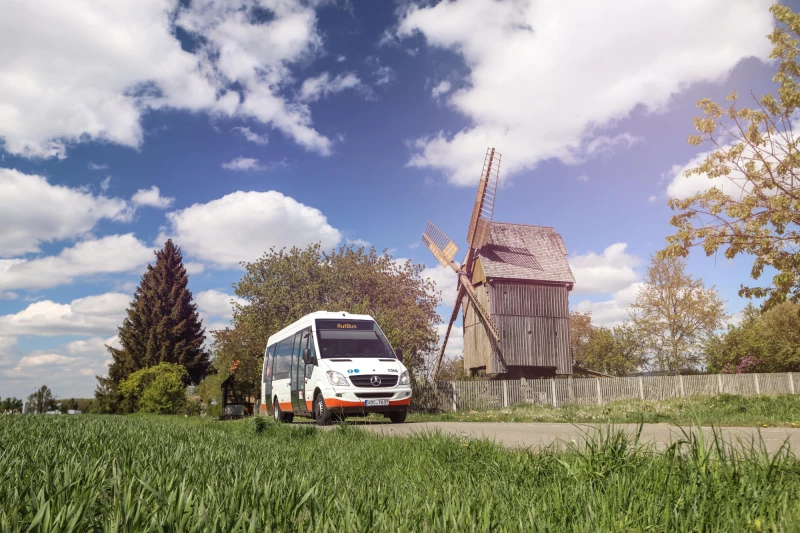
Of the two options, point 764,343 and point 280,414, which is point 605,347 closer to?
point 764,343

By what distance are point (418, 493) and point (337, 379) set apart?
446 inches

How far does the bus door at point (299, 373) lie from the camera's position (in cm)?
1622

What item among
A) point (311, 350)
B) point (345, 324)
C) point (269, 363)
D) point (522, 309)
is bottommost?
point (269, 363)

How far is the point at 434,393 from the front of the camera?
103ft

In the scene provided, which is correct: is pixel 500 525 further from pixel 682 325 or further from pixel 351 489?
pixel 682 325

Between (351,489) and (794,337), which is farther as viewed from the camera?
(794,337)

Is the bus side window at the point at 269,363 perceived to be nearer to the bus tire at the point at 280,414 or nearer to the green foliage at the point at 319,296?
the bus tire at the point at 280,414

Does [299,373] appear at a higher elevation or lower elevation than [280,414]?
higher

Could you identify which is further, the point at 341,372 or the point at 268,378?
the point at 268,378

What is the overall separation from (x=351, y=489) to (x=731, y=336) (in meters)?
56.6

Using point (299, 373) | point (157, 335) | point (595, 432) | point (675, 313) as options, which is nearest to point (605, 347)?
point (675, 313)

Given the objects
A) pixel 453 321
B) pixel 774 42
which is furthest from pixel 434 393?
pixel 774 42

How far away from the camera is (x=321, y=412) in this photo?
14570mm

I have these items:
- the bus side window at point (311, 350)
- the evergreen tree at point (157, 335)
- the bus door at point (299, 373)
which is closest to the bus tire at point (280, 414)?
the bus door at point (299, 373)
